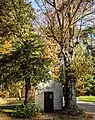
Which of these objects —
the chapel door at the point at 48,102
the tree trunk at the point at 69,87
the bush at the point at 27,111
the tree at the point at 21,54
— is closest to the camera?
the bush at the point at 27,111

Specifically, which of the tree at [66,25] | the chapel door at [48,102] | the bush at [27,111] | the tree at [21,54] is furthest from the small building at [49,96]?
the bush at [27,111]

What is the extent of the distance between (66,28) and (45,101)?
→ 672cm

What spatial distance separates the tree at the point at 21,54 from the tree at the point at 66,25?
1.39 metres

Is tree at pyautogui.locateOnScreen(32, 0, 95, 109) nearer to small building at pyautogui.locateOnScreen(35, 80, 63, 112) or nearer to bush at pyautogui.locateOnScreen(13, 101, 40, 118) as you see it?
small building at pyautogui.locateOnScreen(35, 80, 63, 112)

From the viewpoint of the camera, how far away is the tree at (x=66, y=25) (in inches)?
888

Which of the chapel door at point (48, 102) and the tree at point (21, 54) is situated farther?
the chapel door at point (48, 102)

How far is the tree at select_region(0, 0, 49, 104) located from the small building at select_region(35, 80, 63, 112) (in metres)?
2.47

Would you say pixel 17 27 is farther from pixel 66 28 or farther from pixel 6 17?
pixel 66 28

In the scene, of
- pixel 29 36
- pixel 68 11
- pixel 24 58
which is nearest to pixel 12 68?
pixel 24 58

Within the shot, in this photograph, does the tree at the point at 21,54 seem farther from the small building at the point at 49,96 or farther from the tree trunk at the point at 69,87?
the small building at the point at 49,96

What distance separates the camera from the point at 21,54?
22.3m

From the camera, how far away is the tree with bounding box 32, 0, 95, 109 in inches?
888

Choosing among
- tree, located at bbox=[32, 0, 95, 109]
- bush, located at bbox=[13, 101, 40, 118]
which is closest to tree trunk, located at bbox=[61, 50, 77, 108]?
tree, located at bbox=[32, 0, 95, 109]

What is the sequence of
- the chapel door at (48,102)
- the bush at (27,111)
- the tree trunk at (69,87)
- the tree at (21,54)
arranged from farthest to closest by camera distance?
the chapel door at (48,102), the tree trunk at (69,87), the tree at (21,54), the bush at (27,111)
